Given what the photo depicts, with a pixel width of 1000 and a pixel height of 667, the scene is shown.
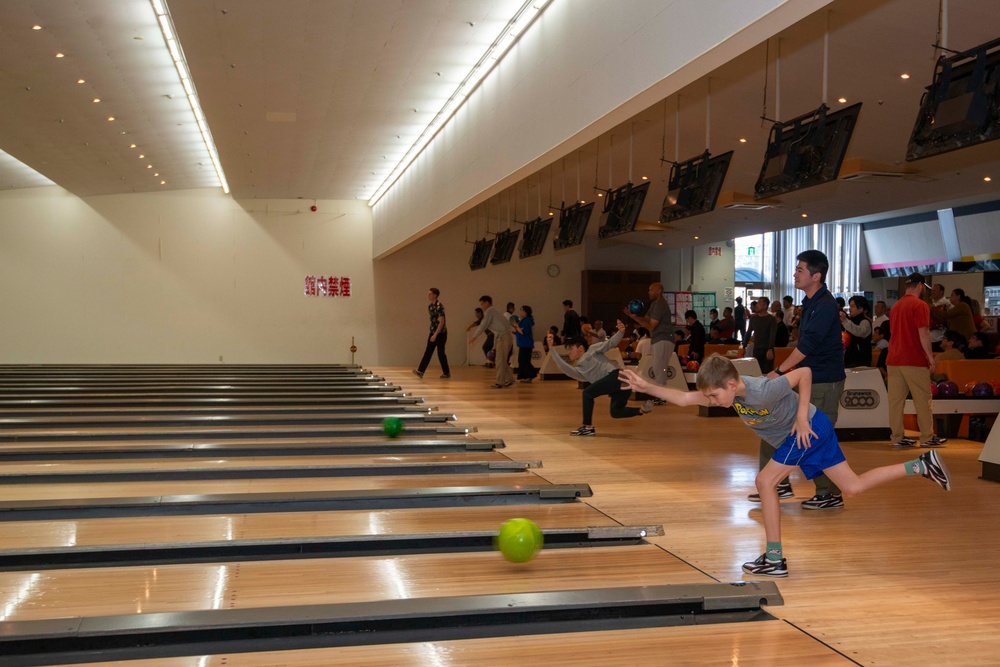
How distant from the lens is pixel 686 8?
4.15 metres

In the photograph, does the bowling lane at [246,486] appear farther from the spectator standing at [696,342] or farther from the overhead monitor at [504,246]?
the overhead monitor at [504,246]

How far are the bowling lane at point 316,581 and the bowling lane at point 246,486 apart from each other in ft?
4.59

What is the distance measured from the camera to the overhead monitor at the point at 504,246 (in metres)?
12.2

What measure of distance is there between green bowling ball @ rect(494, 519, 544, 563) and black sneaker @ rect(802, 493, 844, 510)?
5.91 feet

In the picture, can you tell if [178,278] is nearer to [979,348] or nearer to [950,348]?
[950,348]

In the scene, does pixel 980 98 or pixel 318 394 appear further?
pixel 318 394

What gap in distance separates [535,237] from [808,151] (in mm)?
5875

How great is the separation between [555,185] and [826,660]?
10280mm

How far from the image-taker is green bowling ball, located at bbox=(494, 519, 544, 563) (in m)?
3.31

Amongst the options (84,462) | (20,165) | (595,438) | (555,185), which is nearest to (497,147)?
(595,438)

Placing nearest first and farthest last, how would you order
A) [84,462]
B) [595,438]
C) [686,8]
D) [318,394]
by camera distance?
[686,8] → [84,462] → [595,438] → [318,394]

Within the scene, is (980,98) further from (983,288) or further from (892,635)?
(983,288)

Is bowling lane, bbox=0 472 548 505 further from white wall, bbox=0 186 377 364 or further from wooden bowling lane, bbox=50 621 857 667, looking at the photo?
white wall, bbox=0 186 377 364

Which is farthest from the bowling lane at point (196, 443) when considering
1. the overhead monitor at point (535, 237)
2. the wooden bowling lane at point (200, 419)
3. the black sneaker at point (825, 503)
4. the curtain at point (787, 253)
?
the curtain at point (787, 253)
